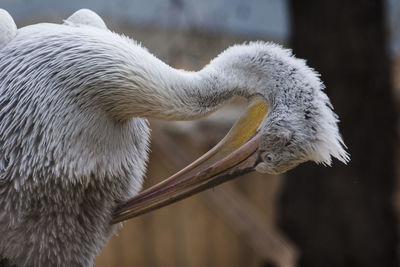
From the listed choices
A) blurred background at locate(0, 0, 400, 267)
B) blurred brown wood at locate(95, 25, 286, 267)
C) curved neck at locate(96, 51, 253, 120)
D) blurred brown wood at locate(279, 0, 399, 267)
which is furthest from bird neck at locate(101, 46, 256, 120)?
blurred brown wood at locate(95, 25, 286, 267)

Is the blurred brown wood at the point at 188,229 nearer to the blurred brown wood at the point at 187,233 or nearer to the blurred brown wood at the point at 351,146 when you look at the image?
the blurred brown wood at the point at 187,233

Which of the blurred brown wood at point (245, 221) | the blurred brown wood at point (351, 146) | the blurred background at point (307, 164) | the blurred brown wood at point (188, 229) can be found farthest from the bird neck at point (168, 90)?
the blurred brown wood at point (188, 229)

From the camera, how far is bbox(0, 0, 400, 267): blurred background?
3889mm

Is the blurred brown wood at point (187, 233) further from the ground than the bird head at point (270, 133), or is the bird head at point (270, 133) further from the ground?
the bird head at point (270, 133)

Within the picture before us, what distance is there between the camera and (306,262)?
421cm

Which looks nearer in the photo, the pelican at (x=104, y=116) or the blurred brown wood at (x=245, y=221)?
the pelican at (x=104, y=116)

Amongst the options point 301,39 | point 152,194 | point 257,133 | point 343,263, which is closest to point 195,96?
→ point 257,133

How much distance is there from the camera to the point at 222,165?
1.66 meters

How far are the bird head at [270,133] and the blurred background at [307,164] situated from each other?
7.18ft

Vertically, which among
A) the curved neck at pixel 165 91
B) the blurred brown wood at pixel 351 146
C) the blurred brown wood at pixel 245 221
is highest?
the curved neck at pixel 165 91

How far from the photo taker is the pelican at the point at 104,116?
62.6 inches

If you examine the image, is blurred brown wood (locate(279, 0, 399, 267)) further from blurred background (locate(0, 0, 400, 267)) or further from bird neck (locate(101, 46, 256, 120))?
bird neck (locate(101, 46, 256, 120))

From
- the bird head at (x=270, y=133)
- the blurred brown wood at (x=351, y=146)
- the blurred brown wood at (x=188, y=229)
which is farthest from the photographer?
the blurred brown wood at (x=188, y=229)

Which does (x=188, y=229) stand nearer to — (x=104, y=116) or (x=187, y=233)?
(x=187, y=233)
